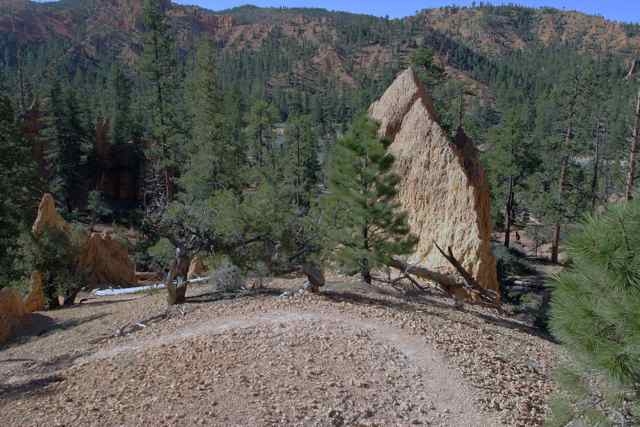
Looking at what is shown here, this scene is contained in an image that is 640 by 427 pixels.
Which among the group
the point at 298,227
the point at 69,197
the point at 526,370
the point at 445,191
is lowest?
the point at 69,197

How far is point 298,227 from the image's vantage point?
15.1 metres

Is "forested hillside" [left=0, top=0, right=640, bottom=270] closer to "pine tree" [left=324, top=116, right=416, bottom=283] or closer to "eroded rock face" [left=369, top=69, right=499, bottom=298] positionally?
"eroded rock face" [left=369, top=69, right=499, bottom=298]

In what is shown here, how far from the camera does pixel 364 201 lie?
13297 mm

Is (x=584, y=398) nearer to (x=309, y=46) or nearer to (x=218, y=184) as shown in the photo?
(x=218, y=184)

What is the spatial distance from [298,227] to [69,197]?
30.4 m

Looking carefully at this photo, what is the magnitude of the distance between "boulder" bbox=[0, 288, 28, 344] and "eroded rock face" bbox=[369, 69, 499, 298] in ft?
36.8

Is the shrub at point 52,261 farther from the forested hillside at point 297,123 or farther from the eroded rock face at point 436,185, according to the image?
the eroded rock face at point 436,185

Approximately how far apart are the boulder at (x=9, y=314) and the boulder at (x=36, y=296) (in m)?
2.04

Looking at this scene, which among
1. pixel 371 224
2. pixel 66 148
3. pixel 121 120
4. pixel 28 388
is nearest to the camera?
pixel 28 388

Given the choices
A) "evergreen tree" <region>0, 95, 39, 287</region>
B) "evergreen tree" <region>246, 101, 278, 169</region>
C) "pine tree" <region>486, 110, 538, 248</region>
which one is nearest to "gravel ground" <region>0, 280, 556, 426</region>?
"evergreen tree" <region>0, 95, 39, 287</region>

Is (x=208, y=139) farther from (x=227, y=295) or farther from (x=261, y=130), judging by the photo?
(x=261, y=130)

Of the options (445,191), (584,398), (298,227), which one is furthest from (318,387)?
(445,191)

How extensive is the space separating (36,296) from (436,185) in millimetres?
13218

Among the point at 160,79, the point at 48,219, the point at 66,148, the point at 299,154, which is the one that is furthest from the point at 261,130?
the point at 48,219
